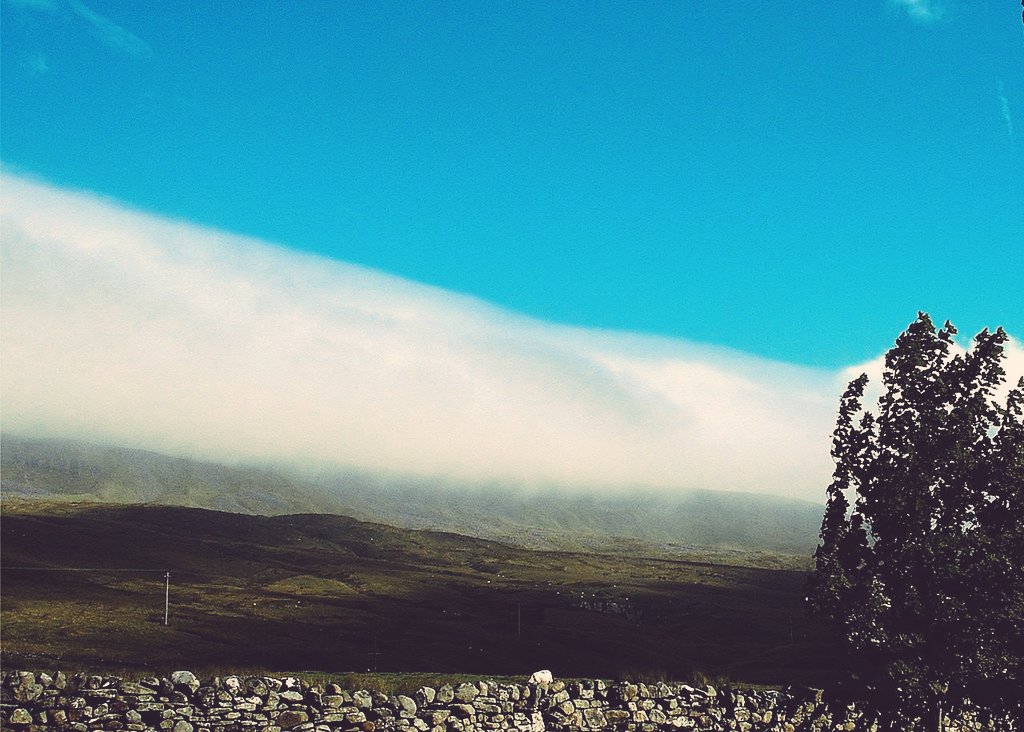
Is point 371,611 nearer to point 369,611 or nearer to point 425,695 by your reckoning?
point 369,611

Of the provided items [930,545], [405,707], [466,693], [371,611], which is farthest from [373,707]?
[371,611]

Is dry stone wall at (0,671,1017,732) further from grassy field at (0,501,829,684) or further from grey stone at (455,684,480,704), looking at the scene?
grassy field at (0,501,829,684)

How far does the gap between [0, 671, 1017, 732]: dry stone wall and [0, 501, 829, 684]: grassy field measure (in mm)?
1457

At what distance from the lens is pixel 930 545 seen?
19.3 metres

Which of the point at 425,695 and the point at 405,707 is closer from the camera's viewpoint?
the point at 405,707

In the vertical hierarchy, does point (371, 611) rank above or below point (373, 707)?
below

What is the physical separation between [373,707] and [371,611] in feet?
220

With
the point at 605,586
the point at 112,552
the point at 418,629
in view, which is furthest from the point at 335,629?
the point at 112,552

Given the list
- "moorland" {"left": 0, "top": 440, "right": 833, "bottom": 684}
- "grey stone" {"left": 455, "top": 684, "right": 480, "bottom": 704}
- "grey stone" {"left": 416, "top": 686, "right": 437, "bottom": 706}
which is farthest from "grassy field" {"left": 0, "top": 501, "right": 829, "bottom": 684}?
"grey stone" {"left": 416, "top": 686, "right": 437, "bottom": 706}

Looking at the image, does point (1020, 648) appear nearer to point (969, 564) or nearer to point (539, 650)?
point (969, 564)

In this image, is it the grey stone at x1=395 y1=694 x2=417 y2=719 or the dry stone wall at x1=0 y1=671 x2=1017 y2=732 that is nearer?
the dry stone wall at x1=0 y1=671 x2=1017 y2=732

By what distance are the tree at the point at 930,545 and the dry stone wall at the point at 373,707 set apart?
5.37 feet

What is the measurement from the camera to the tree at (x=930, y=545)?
19.2 m

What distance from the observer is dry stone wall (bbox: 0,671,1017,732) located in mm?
17594
